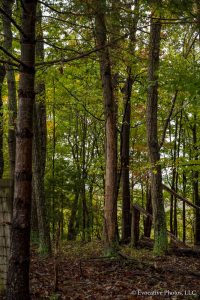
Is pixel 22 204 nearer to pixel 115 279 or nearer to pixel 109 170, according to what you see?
pixel 115 279

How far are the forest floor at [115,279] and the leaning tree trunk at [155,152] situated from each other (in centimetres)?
78

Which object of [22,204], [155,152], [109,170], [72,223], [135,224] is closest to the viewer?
[22,204]

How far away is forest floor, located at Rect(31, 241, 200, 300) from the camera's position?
575 centimetres

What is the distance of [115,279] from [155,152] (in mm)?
4323

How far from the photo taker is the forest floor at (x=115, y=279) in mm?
5754

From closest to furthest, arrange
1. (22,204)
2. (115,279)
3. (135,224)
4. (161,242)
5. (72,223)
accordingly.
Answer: (22,204) → (115,279) → (161,242) → (135,224) → (72,223)

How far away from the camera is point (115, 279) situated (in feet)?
22.4

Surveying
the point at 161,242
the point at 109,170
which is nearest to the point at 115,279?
the point at 109,170

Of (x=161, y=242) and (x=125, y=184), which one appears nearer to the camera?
(x=161, y=242)

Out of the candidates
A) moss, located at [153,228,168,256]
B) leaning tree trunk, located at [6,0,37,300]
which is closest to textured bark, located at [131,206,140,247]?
moss, located at [153,228,168,256]

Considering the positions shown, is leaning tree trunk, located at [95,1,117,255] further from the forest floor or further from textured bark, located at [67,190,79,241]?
textured bark, located at [67,190,79,241]

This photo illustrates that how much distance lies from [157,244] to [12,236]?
575 cm

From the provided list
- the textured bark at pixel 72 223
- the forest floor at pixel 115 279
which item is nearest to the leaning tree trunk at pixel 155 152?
the forest floor at pixel 115 279

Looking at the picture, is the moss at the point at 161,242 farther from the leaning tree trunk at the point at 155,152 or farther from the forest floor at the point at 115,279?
the forest floor at the point at 115,279
